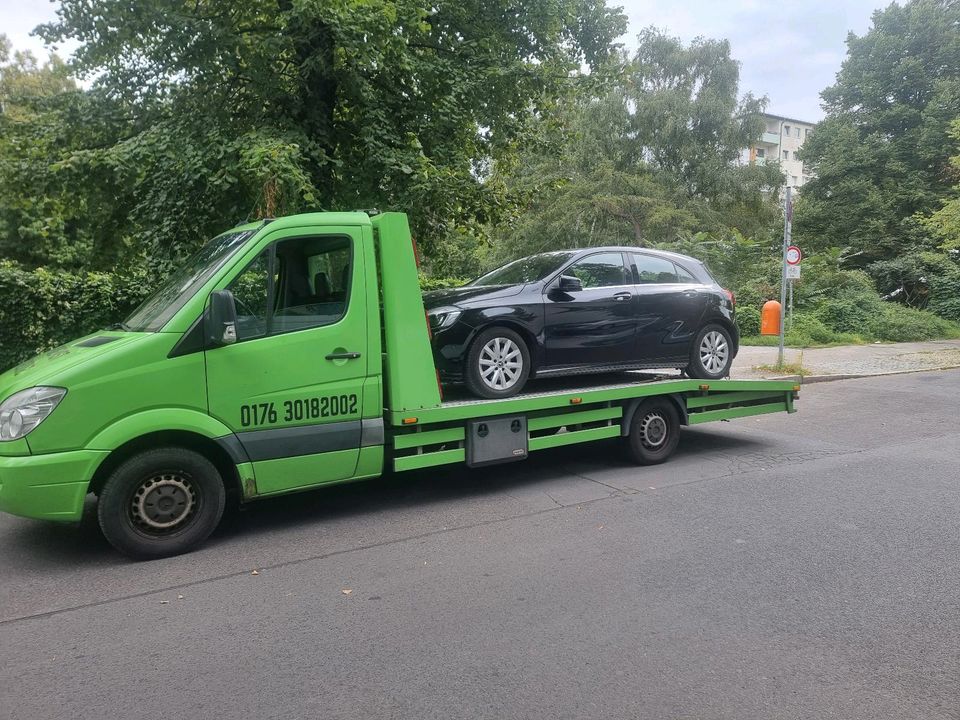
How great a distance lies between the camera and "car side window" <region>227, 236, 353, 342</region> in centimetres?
513

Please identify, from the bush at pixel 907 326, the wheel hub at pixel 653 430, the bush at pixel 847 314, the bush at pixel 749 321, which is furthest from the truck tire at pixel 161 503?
the bush at pixel 907 326

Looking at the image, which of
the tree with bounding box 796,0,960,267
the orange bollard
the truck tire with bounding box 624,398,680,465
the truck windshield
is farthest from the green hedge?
the tree with bounding box 796,0,960,267

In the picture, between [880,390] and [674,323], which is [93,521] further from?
[880,390]

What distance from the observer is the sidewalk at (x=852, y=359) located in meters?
14.8

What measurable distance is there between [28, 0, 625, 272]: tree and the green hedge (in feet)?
2.74

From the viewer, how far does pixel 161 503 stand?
4832 mm

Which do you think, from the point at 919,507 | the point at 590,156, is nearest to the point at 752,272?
the point at 590,156

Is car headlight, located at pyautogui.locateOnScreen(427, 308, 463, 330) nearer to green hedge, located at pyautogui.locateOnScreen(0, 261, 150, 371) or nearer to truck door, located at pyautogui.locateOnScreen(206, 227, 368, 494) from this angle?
truck door, located at pyautogui.locateOnScreen(206, 227, 368, 494)

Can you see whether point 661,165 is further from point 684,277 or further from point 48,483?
point 48,483

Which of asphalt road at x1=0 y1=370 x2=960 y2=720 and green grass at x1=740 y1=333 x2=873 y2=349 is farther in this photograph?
green grass at x1=740 y1=333 x2=873 y2=349

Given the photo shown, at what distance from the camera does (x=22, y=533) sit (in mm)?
5363

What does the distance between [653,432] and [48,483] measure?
5.37 meters

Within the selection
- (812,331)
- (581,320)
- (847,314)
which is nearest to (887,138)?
(847,314)

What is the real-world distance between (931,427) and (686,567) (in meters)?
6.57
